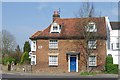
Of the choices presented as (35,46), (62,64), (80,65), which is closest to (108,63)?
(80,65)

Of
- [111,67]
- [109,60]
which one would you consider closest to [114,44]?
[109,60]

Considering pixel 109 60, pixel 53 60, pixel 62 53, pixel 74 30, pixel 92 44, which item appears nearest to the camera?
pixel 109 60

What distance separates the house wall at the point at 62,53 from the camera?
37.8m

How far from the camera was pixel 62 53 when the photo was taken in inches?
1501

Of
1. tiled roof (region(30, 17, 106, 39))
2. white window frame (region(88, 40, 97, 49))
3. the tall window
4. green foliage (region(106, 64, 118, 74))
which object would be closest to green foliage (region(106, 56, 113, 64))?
green foliage (region(106, 64, 118, 74))

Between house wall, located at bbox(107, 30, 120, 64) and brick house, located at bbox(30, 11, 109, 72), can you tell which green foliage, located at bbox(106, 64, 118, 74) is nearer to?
brick house, located at bbox(30, 11, 109, 72)

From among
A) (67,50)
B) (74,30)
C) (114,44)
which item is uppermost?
(74,30)

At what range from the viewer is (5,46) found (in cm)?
6312

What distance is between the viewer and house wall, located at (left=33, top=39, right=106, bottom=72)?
3784 cm

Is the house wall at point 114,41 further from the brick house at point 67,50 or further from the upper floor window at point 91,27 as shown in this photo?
the upper floor window at point 91,27

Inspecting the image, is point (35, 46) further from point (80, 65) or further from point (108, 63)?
point (108, 63)

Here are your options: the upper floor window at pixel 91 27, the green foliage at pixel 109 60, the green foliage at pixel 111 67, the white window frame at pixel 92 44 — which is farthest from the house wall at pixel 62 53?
the upper floor window at pixel 91 27

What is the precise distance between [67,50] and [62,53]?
812 millimetres

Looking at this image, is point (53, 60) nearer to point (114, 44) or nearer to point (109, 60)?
point (109, 60)
